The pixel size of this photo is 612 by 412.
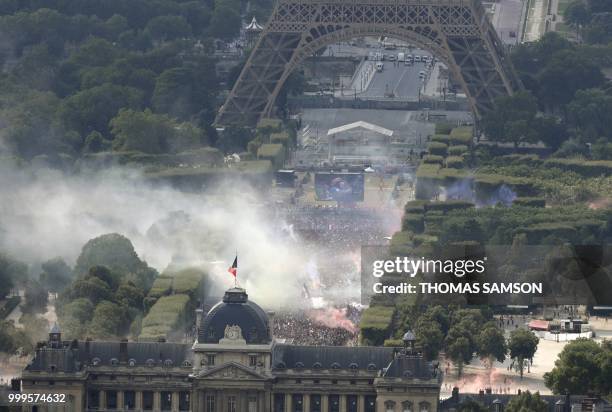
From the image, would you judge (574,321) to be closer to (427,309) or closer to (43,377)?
(427,309)

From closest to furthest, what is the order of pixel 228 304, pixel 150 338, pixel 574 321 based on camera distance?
1. pixel 228 304
2. pixel 150 338
3. pixel 574 321

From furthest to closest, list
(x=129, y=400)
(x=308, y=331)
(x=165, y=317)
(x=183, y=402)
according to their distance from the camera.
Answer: (x=165, y=317)
(x=308, y=331)
(x=129, y=400)
(x=183, y=402)

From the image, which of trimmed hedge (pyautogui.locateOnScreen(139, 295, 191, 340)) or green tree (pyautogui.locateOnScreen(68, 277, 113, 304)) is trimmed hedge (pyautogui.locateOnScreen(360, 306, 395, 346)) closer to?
trimmed hedge (pyautogui.locateOnScreen(139, 295, 191, 340))

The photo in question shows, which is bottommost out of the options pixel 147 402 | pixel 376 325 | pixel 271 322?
pixel 147 402

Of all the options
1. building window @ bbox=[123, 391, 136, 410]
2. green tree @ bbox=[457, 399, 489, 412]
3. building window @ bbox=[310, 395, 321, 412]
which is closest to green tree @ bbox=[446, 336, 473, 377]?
building window @ bbox=[310, 395, 321, 412]

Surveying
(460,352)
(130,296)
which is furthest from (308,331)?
(130,296)

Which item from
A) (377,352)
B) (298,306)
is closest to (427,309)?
(298,306)

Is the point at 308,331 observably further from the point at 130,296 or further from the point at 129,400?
the point at 129,400
